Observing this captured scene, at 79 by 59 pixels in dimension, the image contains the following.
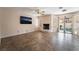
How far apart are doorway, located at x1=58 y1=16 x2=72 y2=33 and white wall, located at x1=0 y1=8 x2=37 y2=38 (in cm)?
59

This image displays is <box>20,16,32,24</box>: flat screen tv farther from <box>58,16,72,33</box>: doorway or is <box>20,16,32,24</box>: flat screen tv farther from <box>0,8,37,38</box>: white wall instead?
<box>58,16,72,33</box>: doorway

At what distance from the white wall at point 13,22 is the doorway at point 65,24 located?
588mm

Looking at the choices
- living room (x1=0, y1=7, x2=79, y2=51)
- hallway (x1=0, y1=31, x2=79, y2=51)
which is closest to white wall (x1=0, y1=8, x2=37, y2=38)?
living room (x1=0, y1=7, x2=79, y2=51)

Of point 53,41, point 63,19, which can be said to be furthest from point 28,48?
point 63,19

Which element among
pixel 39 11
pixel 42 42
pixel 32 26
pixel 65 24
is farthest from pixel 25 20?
pixel 65 24

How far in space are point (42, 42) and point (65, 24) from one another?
26.1 inches

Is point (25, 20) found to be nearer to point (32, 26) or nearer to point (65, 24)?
point (32, 26)

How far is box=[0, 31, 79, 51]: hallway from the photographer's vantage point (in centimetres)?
229

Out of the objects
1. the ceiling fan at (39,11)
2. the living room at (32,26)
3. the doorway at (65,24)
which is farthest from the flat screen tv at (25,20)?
the doorway at (65,24)

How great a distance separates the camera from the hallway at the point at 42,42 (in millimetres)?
2293

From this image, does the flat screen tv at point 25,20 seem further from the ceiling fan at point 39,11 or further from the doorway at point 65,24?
the doorway at point 65,24
